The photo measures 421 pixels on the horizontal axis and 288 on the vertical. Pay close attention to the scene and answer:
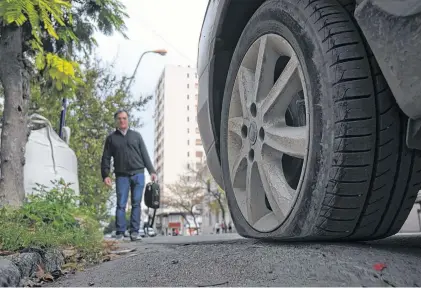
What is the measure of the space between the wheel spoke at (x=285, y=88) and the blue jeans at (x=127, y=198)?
4.50 m

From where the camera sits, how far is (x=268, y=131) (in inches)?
103

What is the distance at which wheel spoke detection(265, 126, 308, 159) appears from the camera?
2.35 metres

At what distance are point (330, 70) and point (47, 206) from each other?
11.4 feet

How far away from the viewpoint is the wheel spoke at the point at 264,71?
8.96 ft

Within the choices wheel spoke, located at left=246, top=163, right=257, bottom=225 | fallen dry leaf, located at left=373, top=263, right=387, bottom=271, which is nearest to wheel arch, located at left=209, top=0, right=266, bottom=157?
wheel spoke, located at left=246, top=163, right=257, bottom=225

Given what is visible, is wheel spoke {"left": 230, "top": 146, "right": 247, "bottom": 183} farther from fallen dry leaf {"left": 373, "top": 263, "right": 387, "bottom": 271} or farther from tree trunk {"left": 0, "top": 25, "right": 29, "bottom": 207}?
tree trunk {"left": 0, "top": 25, "right": 29, "bottom": 207}

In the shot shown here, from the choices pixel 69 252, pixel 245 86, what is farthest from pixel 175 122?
pixel 245 86

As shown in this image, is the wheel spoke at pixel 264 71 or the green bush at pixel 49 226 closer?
the wheel spoke at pixel 264 71

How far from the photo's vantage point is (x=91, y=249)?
390 centimetres

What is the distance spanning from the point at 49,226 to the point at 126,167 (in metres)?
2.82

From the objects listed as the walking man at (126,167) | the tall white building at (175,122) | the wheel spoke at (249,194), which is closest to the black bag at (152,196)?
the walking man at (126,167)

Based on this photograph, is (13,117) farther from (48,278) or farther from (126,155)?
(48,278)

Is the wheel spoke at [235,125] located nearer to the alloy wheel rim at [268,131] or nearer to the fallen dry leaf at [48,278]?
the alloy wheel rim at [268,131]

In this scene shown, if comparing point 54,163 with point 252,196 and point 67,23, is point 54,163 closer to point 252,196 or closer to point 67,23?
point 67,23
